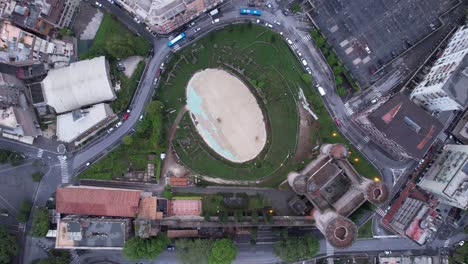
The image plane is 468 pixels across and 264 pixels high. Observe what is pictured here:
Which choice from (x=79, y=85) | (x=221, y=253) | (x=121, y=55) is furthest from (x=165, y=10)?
(x=221, y=253)

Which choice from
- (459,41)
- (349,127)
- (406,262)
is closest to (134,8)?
(349,127)

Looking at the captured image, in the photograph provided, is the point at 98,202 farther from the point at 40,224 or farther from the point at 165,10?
the point at 165,10

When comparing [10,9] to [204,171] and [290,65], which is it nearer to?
[204,171]

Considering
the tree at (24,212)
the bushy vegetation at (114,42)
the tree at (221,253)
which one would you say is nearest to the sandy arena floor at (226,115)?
the bushy vegetation at (114,42)

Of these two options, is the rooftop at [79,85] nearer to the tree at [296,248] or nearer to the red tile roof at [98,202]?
the red tile roof at [98,202]

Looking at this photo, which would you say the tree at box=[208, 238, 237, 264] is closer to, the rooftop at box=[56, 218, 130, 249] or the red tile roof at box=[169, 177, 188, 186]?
the red tile roof at box=[169, 177, 188, 186]

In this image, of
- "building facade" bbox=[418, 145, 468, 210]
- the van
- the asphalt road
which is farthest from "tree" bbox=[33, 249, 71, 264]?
"building facade" bbox=[418, 145, 468, 210]
